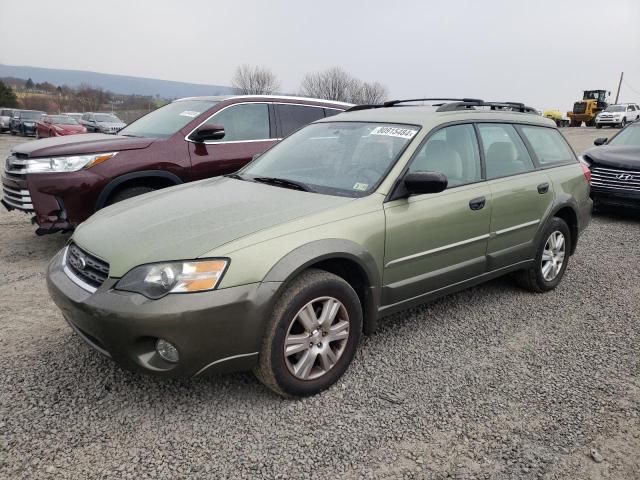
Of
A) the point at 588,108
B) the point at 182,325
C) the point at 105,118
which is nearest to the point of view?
the point at 182,325

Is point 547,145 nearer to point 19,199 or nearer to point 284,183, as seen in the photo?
point 284,183

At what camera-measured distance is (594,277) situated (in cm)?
507

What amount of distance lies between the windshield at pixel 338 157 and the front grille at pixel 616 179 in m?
5.73

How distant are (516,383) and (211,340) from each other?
186 centimetres

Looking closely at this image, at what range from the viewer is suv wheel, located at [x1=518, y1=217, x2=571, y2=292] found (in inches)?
173

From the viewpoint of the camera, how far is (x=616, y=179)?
7699 millimetres

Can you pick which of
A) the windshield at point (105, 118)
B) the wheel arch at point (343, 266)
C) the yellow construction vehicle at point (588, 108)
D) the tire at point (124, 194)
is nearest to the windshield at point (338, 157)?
the wheel arch at point (343, 266)

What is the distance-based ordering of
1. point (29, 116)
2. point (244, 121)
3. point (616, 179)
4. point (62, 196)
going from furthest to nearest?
1. point (29, 116)
2. point (616, 179)
3. point (244, 121)
4. point (62, 196)

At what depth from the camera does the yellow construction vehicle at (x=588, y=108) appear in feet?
136

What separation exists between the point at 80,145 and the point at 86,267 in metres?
2.73

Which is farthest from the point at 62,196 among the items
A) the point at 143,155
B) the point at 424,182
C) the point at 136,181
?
the point at 424,182

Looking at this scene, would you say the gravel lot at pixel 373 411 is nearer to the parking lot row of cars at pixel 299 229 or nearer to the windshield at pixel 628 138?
the parking lot row of cars at pixel 299 229

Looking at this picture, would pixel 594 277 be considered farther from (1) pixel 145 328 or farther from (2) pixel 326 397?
(1) pixel 145 328

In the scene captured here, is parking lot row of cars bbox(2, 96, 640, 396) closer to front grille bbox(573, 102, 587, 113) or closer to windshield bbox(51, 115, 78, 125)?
windshield bbox(51, 115, 78, 125)
